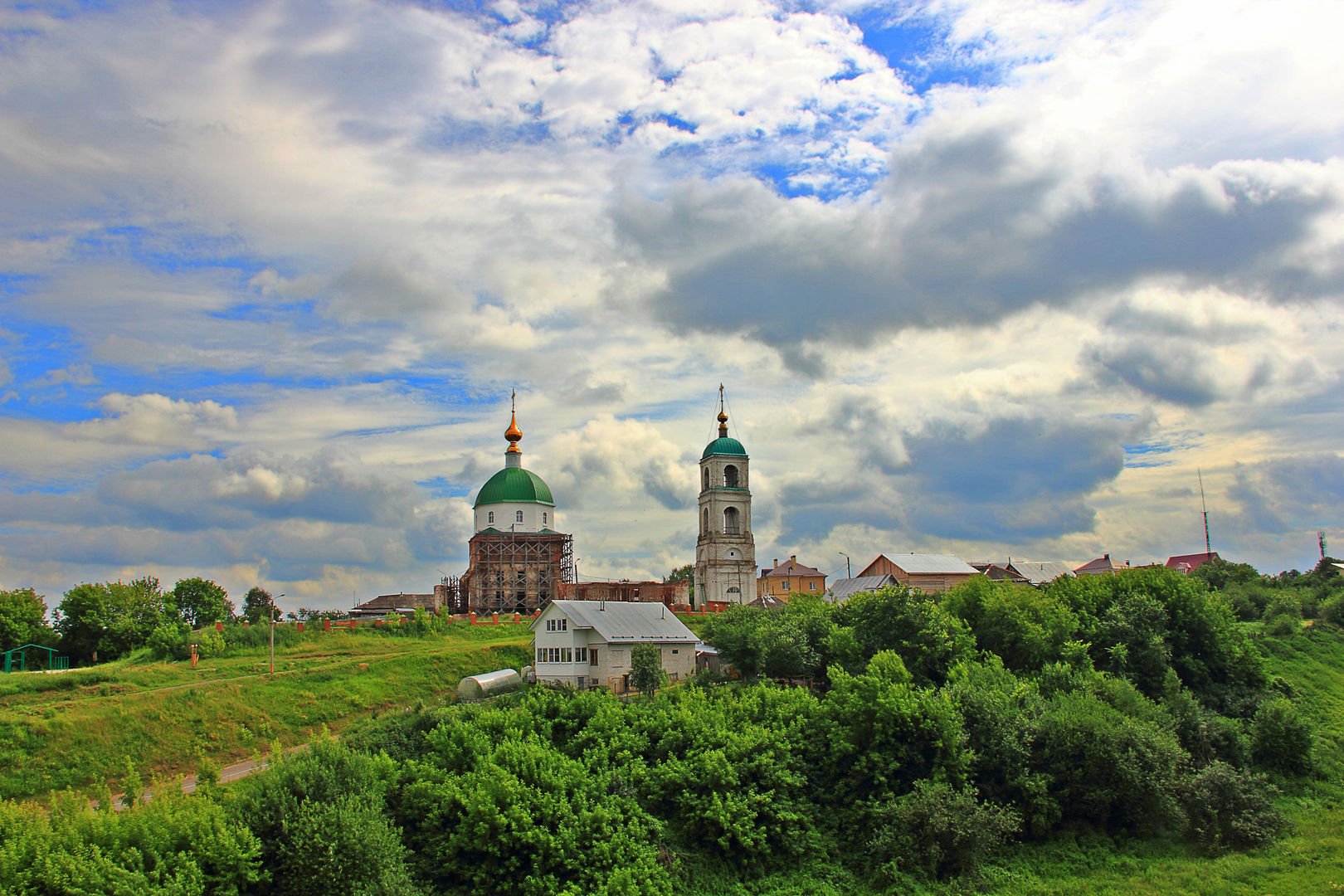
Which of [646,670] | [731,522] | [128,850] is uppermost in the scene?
[731,522]

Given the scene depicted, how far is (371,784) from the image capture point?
96.8 ft

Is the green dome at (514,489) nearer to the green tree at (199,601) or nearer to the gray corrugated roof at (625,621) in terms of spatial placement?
the green tree at (199,601)

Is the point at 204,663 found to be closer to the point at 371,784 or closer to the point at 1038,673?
the point at 371,784

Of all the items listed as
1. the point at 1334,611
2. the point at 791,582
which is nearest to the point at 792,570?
the point at 791,582

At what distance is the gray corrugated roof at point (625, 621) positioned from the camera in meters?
45.2

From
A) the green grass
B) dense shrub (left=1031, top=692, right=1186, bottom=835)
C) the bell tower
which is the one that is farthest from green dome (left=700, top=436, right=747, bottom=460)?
dense shrub (left=1031, top=692, right=1186, bottom=835)

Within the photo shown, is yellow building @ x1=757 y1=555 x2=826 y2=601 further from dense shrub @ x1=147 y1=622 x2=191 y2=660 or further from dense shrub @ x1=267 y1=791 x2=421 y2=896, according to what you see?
dense shrub @ x1=267 y1=791 x2=421 y2=896

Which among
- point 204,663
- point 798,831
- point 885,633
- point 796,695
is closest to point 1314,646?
point 885,633

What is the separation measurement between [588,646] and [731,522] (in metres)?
34.8

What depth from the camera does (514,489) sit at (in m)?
75.8

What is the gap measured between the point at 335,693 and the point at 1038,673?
3093cm

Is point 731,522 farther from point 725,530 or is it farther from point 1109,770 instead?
point 1109,770

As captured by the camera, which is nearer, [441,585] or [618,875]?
[618,875]

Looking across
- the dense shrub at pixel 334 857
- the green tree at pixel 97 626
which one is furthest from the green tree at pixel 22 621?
the dense shrub at pixel 334 857
